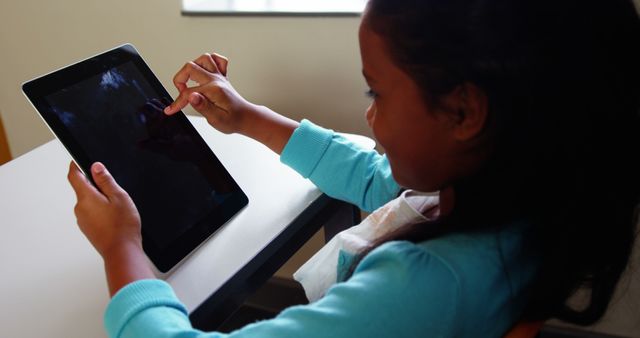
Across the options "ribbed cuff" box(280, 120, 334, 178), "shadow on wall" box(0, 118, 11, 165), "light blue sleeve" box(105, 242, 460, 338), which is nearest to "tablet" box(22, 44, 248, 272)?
"ribbed cuff" box(280, 120, 334, 178)

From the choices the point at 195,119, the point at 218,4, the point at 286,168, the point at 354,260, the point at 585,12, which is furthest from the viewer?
the point at 218,4

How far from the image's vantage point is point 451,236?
625 mm

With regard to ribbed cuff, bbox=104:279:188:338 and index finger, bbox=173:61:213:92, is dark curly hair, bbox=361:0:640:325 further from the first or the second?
index finger, bbox=173:61:213:92

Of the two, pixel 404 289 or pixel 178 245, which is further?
pixel 178 245

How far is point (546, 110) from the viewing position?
23.1 inches

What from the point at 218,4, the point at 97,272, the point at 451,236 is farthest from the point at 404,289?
the point at 218,4

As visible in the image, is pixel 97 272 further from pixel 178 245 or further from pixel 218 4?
pixel 218 4

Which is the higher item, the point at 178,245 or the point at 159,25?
the point at 159,25

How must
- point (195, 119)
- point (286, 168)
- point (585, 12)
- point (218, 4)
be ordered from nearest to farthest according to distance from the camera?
point (585, 12)
point (286, 168)
point (195, 119)
point (218, 4)

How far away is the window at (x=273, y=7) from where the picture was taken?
1.35m

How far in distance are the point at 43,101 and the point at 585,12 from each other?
62cm

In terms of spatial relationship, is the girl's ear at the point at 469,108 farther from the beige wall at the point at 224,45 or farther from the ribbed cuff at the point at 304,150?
the beige wall at the point at 224,45

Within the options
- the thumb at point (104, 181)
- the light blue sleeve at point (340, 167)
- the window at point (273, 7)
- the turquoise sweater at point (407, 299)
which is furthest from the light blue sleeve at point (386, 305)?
the window at point (273, 7)

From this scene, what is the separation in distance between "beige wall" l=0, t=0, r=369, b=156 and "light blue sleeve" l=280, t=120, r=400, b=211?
383 millimetres
